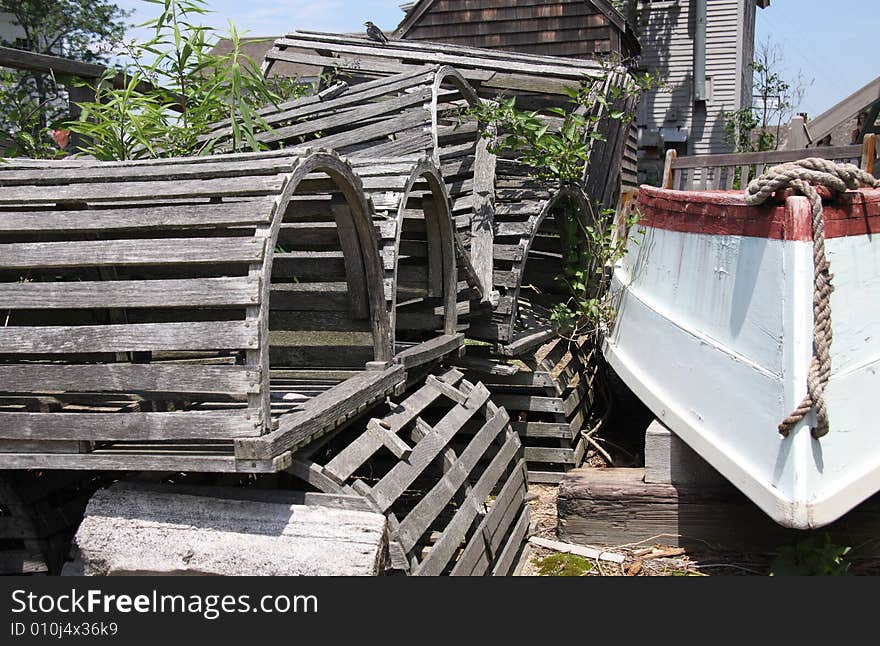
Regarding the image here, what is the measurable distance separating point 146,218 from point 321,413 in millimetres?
955

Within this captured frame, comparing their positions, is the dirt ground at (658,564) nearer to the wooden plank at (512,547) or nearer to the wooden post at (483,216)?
the wooden plank at (512,547)

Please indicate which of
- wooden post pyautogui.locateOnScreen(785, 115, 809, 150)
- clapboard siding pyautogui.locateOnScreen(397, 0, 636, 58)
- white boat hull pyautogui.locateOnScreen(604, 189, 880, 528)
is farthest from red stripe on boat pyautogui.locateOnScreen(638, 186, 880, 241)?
clapboard siding pyautogui.locateOnScreen(397, 0, 636, 58)

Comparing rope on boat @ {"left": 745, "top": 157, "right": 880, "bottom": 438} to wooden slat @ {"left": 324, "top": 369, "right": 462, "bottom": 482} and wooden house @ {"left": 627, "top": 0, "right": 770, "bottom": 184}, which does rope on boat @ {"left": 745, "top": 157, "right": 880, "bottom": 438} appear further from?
wooden house @ {"left": 627, "top": 0, "right": 770, "bottom": 184}

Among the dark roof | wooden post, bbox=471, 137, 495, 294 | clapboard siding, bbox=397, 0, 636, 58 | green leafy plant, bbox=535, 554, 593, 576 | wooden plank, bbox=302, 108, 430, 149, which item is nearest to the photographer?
green leafy plant, bbox=535, 554, 593, 576

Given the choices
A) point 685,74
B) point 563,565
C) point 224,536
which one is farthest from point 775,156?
point 685,74

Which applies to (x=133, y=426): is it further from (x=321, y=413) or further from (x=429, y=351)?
(x=429, y=351)

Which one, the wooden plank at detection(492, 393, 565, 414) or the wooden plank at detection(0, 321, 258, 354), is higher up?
the wooden plank at detection(0, 321, 258, 354)

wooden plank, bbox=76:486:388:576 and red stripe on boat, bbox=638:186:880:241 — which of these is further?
red stripe on boat, bbox=638:186:880:241

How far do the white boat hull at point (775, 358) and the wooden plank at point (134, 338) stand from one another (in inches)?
91.6

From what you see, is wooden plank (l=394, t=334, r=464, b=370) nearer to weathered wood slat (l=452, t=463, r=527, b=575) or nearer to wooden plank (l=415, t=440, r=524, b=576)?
wooden plank (l=415, t=440, r=524, b=576)

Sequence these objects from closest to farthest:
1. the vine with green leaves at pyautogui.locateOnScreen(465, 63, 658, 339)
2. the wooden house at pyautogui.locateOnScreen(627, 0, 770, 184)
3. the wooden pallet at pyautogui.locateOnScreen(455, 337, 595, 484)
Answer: the wooden pallet at pyautogui.locateOnScreen(455, 337, 595, 484) < the vine with green leaves at pyautogui.locateOnScreen(465, 63, 658, 339) < the wooden house at pyautogui.locateOnScreen(627, 0, 770, 184)

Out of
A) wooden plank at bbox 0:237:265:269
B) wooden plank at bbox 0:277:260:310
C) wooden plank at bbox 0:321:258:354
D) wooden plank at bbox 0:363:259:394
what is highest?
wooden plank at bbox 0:237:265:269

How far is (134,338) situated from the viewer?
9.48ft

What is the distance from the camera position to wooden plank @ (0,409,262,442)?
2.82m
